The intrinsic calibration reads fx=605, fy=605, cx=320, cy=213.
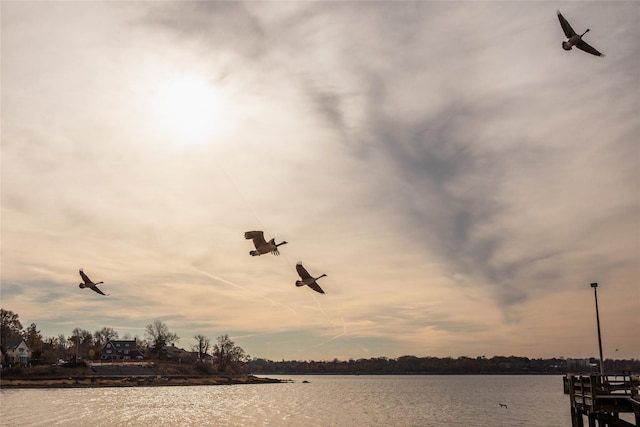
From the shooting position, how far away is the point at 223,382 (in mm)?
191500

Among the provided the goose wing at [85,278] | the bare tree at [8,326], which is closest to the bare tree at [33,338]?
the bare tree at [8,326]

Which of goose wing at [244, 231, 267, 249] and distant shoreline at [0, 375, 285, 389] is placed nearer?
goose wing at [244, 231, 267, 249]

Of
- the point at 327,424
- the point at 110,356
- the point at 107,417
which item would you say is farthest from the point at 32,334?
the point at 327,424

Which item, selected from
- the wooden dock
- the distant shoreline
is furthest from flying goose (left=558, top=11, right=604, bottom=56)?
the distant shoreline

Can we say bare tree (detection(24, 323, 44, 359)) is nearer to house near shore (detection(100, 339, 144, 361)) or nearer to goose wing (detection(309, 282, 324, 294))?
house near shore (detection(100, 339, 144, 361))

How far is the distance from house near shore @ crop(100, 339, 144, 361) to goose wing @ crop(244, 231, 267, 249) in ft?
566

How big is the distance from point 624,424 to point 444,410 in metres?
80.1

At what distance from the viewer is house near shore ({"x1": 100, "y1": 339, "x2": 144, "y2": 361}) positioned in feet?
625

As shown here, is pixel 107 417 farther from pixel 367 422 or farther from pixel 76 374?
pixel 76 374

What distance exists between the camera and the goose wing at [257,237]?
1144 inches

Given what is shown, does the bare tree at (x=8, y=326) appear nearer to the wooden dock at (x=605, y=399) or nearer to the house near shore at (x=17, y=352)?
the house near shore at (x=17, y=352)

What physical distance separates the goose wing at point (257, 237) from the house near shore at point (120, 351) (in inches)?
6794

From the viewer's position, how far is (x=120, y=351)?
191125 millimetres

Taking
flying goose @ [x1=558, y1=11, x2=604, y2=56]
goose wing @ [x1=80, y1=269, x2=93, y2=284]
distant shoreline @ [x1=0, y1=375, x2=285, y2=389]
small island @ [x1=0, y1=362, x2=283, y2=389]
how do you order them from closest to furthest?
flying goose @ [x1=558, y1=11, x2=604, y2=56]
goose wing @ [x1=80, y1=269, x2=93, y2=284]
distant shoreline @ [x1=0, y1=375, x2=285, y2=389]
small island @ [x1=0, y1=362, x2=283, y2=389]
